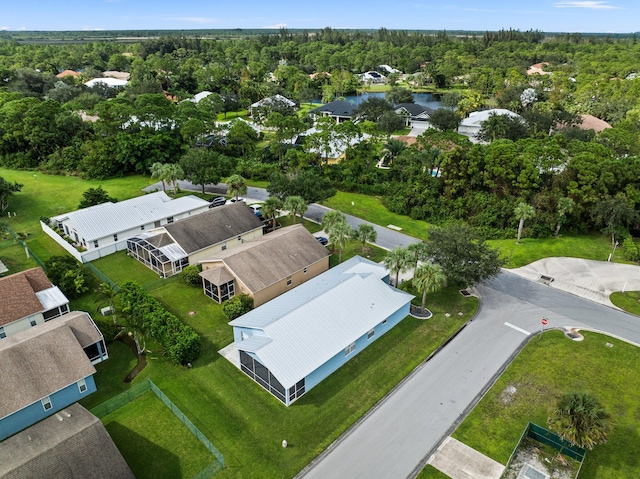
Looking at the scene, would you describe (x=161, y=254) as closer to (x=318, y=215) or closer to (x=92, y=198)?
(x=92, y=198)

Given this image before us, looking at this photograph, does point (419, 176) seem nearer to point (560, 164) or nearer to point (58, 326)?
point (560, 164)

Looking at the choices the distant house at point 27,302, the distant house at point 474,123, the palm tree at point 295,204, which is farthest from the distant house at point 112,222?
the distant house at point 474,123

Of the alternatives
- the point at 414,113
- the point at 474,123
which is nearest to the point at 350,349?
the point at 474,123

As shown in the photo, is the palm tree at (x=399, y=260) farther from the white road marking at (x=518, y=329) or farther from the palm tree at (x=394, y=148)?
the palm tree at (x=394, y=148)

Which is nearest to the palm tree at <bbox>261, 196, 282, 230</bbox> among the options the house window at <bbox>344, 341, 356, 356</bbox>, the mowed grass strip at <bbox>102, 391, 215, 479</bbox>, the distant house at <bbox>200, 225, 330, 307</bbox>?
the distant house at <bbox>200, 225, 330, 307</bbox>

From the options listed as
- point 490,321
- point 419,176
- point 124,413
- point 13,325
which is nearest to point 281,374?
point 124,413
